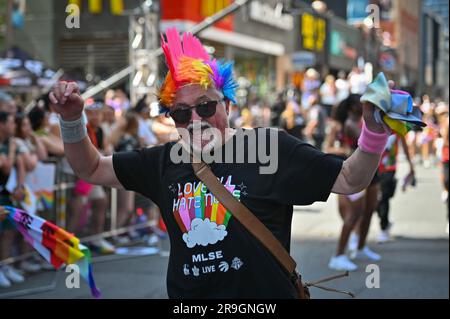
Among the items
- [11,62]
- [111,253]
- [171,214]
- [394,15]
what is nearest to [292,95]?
[11,62]

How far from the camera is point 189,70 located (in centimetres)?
353

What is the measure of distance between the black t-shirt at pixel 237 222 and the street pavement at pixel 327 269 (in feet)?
13.8

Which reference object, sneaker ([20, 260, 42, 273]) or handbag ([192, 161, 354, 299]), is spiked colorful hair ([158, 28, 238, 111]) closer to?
handbag ([192, 161, 354, 299])

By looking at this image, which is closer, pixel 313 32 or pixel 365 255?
pixel 365 255

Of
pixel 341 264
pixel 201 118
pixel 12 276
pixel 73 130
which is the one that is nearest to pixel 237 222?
pixel 201 118

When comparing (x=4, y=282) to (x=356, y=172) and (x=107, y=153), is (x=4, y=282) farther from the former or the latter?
(x=356, y=172)

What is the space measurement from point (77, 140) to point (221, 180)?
64 cm

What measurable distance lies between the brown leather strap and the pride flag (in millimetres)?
2040

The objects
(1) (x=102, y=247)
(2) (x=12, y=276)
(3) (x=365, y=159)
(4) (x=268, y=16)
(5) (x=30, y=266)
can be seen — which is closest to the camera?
(3) (x=365, y=159)

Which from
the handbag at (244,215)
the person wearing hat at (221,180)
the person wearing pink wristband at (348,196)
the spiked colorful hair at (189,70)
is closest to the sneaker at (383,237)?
the person wearing pink wristband at (348,196)

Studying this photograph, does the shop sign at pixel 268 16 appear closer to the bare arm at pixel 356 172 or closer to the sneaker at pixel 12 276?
the sneaker at pixel 12 276

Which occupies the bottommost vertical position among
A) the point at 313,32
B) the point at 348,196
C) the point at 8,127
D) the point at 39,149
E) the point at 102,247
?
the point at 102,247
